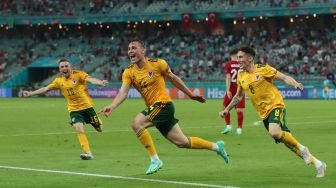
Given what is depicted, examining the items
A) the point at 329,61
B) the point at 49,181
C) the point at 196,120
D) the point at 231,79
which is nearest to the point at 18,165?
the point at 49,181

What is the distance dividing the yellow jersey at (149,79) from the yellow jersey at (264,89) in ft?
4.70

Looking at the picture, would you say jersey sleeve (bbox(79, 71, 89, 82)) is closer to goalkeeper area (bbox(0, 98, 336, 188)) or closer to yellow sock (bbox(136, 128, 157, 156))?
goalkeeper area (bbox(0, 98, 336, 188))

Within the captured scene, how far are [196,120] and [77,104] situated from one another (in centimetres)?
1321

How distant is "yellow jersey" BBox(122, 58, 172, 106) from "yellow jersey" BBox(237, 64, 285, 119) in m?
1.43

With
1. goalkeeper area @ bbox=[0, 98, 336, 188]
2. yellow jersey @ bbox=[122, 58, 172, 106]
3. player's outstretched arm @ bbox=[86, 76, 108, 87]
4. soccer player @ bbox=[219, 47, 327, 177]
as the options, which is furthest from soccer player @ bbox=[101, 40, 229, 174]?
player's outstretched arm @ bbox=[86, 76, 108, 87]

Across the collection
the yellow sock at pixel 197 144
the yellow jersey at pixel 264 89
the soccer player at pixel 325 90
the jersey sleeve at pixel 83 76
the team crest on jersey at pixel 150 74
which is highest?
the team crest on jersey at pixel 150 74

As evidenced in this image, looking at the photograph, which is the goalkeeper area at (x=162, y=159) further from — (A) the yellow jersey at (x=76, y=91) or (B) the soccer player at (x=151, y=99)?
(A) the yellow jersey at (x=76, y=91)

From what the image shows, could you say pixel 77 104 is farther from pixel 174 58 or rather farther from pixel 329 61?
pixel 174 58

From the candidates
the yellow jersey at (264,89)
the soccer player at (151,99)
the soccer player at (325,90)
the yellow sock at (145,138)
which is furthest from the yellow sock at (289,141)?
the soccer player at (325,90)

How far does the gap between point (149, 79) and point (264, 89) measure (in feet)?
6.25

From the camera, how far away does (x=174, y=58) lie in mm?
70250

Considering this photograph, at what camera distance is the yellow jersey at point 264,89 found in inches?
492

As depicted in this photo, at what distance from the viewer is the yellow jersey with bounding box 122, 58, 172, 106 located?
1253 centimetres

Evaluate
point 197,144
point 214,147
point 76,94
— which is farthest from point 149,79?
point 76,94
